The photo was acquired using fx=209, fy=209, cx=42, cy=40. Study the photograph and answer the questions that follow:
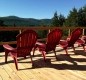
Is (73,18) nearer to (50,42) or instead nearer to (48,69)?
(50,42)

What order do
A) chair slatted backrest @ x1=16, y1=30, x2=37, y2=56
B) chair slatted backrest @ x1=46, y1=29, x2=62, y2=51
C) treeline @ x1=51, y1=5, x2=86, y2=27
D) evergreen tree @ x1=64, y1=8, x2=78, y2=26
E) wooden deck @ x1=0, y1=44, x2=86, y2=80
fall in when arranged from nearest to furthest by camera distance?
wooden deck @ x1=0, y1=44, x2=86, y2=80
chair slatted backrest @ x1=16, y1=30, x2=37, y2=56
chair slatted backrest @ x1=46, y1=29, x2=62, y2=51
treeline @ x1=51, y1=5, x2=86, y2=27
evergreen tree @ x1=64, y1=8, x2=78, y2=26

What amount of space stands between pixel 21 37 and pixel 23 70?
76cm

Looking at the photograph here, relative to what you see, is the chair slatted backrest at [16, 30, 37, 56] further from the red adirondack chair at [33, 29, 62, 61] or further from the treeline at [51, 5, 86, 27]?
the treeline at [51, 5, 86, 27]

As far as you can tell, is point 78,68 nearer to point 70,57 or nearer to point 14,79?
point 70,57

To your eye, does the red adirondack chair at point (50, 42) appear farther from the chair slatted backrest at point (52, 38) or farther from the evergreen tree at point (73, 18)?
the evergreen tree at point (73, 18)

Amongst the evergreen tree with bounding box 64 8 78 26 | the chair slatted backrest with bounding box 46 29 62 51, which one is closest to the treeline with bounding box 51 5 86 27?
the evergreen tree with bounding box 64 8 78 26

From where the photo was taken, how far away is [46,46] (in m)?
5.57

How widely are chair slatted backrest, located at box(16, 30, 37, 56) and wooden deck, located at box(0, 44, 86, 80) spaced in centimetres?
38

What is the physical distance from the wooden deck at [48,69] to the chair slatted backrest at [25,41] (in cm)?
38

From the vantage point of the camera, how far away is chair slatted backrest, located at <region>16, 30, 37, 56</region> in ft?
15.9

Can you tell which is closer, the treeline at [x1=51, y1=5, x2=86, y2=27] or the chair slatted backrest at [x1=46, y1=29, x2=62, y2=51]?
the chair slatted backrest at [x1=46, y1=29, x2=62, y2=51]

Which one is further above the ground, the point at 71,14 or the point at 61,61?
the point at 71,14

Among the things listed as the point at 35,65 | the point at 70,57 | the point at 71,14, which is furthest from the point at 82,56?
the point at 71,14

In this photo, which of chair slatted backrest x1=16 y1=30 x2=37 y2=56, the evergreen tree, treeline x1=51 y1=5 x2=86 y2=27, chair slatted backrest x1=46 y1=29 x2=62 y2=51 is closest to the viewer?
chair slatted backrest x1=16 y1=30 x2=37 y2=56
